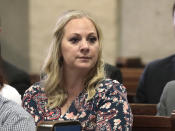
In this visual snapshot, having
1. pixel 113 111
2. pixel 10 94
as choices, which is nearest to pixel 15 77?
pixel 10 94

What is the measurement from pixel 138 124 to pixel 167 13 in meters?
7.12

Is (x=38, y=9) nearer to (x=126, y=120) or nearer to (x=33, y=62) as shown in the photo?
(x=33, y=62)

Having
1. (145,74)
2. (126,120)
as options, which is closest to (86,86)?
(126,120)

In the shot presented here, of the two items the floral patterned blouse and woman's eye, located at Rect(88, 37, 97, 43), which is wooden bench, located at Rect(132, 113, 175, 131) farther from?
woman's eye, located at Rect(88, 37, 97, 43)

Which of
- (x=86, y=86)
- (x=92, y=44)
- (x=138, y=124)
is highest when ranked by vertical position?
(x=92, y=44)

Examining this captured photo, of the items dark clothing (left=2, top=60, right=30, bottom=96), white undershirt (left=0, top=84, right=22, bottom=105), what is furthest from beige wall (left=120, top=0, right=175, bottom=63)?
white undershirt (left=0, top=84, right=22, bottom=105)

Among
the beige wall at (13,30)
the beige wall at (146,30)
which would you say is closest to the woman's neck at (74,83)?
the beige wall at (13,30)

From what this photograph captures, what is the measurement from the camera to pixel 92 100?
2.79 metres

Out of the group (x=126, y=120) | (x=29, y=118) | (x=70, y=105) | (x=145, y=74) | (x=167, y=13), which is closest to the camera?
(x=29, y=118)

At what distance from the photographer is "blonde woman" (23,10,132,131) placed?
2.71 metres

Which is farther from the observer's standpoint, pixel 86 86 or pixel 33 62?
pixel 33 62

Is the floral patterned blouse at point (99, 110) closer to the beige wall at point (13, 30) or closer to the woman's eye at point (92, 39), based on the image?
the woman's eye at point (92, 39)

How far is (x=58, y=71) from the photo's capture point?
9.98 feet

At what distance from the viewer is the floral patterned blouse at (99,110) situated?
266 cm
